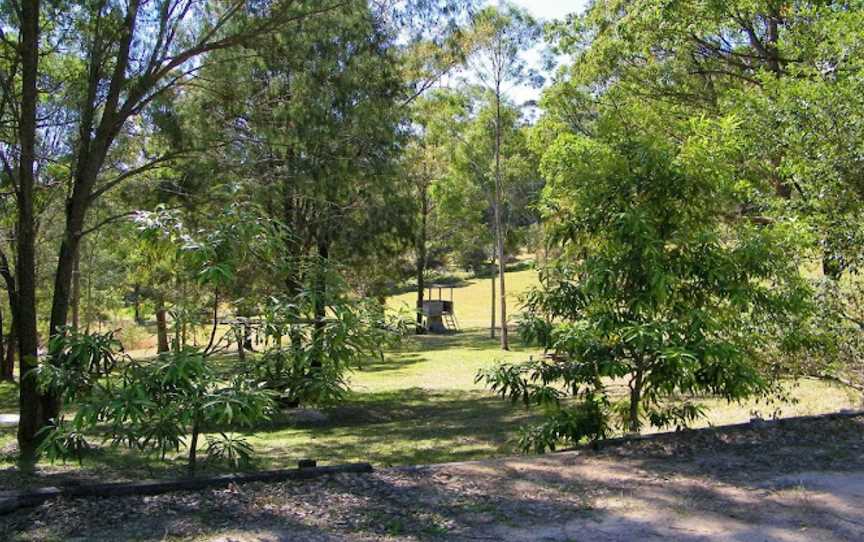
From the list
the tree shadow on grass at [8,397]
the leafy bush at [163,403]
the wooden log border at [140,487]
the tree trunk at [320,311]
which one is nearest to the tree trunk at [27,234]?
the wooden log border at [140,487]

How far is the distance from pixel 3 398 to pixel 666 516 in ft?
56.3

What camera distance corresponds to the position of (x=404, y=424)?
12570mm

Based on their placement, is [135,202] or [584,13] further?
[584,13]

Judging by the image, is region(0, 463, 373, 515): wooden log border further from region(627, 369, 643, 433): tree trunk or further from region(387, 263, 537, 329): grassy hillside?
region(387, 263, 537, 329): grassy hillside

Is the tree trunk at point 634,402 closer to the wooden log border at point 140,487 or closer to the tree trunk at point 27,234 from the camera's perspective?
the wooden log border at point 140,487

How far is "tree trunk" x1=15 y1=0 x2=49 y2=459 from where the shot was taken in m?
8.36

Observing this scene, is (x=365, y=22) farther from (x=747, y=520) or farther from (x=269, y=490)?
(x=747, y=520)

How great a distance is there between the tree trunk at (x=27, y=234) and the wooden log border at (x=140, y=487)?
4308 mm

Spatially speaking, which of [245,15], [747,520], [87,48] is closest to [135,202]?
[87,48]

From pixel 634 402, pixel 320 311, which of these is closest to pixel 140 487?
pixel 320 311

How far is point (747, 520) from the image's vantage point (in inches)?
164

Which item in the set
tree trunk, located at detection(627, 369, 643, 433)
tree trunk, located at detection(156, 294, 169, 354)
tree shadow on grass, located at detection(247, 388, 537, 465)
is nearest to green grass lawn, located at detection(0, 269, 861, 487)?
tree shadow on grass, located at detection(247, 388, 537, 465)

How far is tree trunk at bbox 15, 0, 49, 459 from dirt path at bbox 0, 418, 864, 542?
4897 mm

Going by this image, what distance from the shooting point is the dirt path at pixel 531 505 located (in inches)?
158
